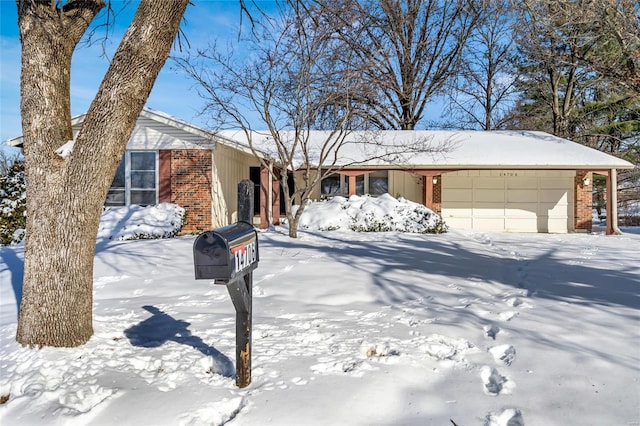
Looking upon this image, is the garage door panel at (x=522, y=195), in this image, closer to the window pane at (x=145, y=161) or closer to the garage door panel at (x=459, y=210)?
the garage door panel at (x=459, y=210)

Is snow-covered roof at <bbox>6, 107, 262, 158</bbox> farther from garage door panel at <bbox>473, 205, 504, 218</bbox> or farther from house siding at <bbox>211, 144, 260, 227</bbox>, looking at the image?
garage door panel at <bbox>473, 205, 504, 218</bbox>

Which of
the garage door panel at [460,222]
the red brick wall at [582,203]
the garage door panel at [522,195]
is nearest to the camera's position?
the red brick wall at [582,203]

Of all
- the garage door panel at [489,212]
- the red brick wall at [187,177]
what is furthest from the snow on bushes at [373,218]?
the garage door panel at [489,212]

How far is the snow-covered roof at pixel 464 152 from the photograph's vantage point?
581 inches

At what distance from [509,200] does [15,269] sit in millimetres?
14864

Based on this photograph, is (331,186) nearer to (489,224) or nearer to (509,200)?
(489,224)

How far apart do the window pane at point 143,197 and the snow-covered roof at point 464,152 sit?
3837 millimetres

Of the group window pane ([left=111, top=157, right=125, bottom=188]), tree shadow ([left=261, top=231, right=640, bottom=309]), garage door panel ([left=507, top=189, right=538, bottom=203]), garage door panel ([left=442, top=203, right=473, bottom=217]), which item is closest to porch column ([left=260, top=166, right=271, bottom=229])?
window pane ([left=111, top=157, right=125, bottom=188])

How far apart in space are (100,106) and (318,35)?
8281 mm

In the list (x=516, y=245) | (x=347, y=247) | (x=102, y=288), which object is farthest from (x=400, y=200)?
(x=102, y=288)

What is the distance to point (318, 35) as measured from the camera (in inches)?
425

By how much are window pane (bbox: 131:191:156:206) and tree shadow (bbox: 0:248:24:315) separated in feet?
13.2

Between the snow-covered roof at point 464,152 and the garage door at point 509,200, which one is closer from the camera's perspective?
the snow-covered roof at point 464,152

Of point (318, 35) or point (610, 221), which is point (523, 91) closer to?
point (610, 221)
